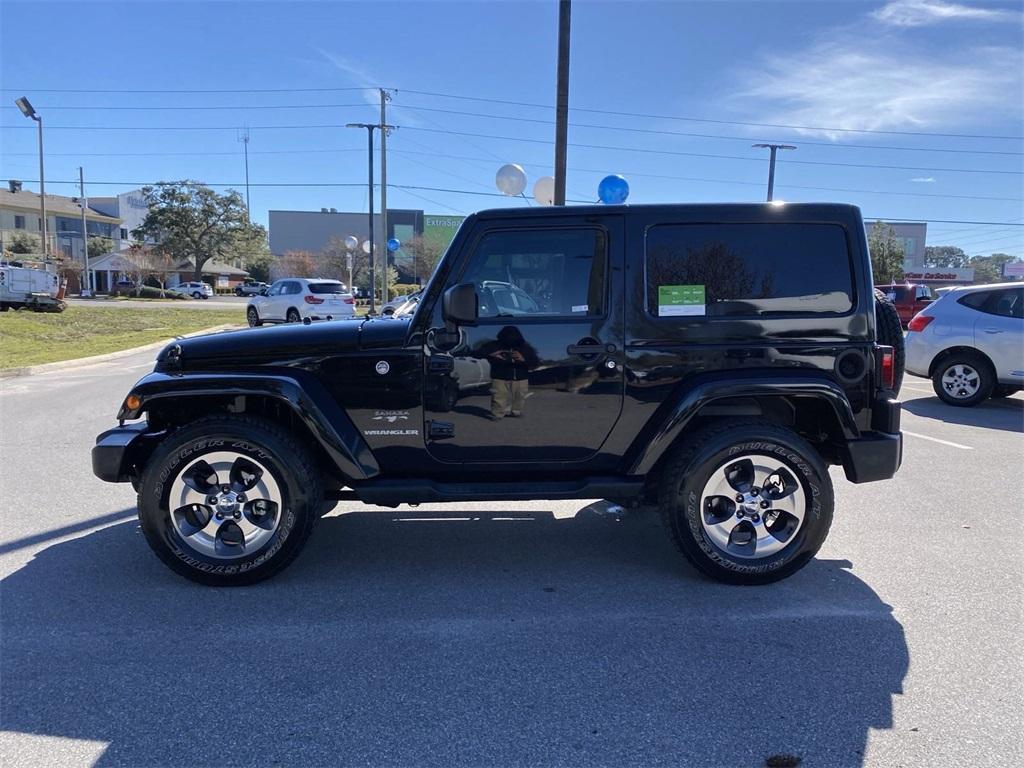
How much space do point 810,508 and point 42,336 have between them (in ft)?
68.2

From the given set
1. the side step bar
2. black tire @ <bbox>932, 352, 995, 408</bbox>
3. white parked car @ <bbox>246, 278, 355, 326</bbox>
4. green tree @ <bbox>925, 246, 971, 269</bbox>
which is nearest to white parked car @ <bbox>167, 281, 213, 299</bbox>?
white parked car @ <bbox>246, 278, 355, 326</bbox>

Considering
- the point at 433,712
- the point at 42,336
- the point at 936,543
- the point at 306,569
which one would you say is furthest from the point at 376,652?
the point at 42,336

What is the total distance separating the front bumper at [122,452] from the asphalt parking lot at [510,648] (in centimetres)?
59

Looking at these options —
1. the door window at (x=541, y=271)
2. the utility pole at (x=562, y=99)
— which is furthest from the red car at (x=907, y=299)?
the door window at (x=541, y=271)

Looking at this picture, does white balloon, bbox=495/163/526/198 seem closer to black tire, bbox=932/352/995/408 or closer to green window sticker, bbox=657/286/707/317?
black tire, bbox=932/352/995/408

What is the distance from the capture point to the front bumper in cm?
385

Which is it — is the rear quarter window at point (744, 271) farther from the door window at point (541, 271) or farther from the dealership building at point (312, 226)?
the dealership building at point (312, 226)

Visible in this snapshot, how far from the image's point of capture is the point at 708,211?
3.89 meters

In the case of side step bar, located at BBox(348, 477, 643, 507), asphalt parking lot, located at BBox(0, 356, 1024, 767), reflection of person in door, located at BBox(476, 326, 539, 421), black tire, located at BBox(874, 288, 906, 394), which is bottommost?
asphalt parking lot, located at BBox(0, 356, 1024, 767)

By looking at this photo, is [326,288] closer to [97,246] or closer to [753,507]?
[753,507]

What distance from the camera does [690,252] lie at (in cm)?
390

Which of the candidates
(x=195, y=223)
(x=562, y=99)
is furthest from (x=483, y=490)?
(x=195, y=223)

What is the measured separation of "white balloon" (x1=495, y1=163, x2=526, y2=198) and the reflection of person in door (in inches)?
338

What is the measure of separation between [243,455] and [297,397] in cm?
44
